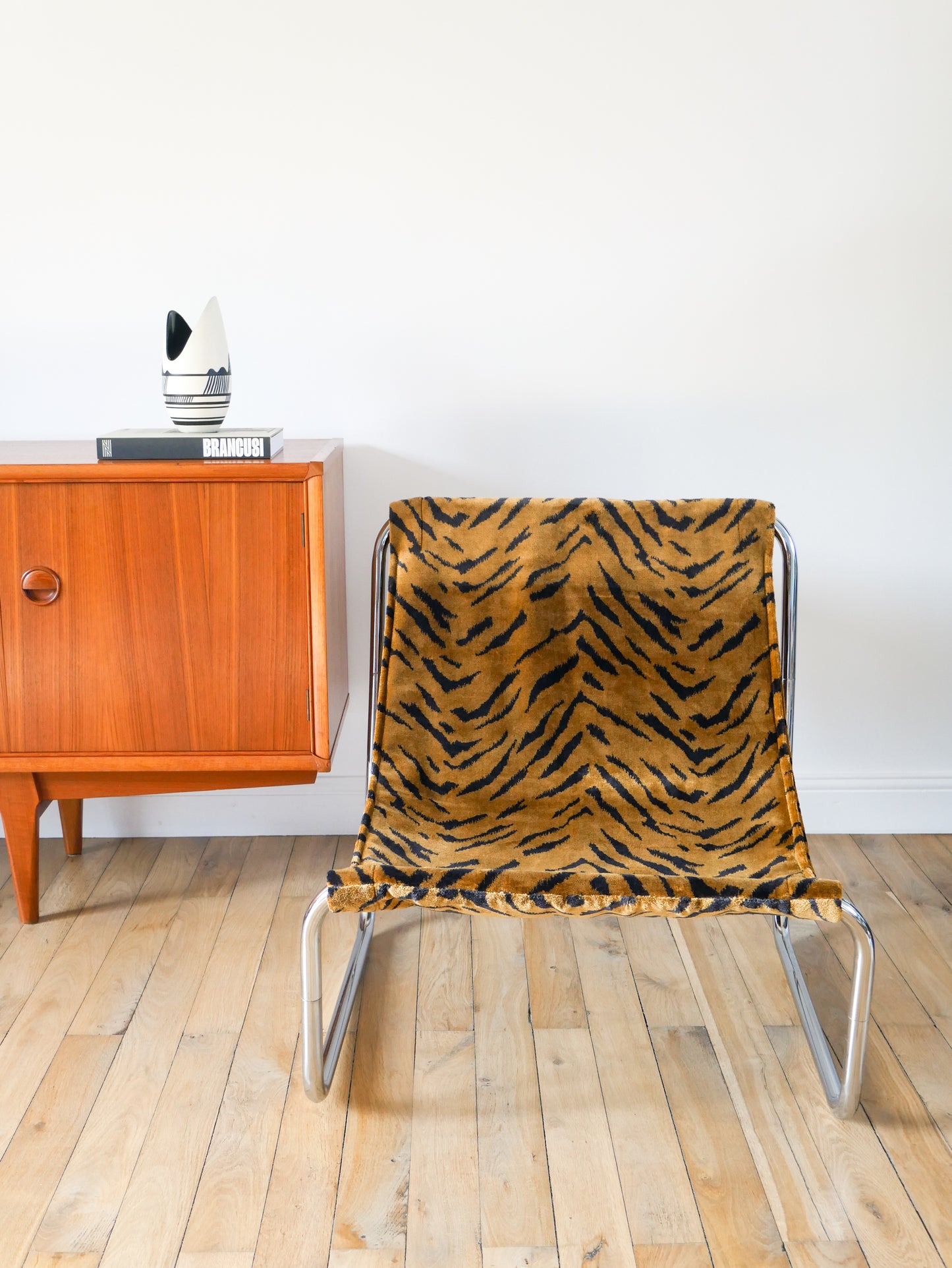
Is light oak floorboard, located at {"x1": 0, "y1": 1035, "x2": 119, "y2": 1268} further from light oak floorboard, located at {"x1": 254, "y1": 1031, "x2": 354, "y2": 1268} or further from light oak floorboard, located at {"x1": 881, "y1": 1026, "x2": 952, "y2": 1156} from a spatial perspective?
light oak floorboard, located at {"x1": 881, "y1": 1026, "x2": 952, "y2": 1156}

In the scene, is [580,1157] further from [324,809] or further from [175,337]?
[175,337]

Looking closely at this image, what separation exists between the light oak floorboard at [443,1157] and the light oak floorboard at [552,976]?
139mm

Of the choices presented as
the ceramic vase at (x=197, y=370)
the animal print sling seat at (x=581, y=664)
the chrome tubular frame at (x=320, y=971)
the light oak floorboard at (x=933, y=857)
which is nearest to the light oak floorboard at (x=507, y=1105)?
the chrome tubular frame at (x=320, y=971)

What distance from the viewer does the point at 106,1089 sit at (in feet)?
5.20

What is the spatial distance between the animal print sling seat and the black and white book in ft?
0.87

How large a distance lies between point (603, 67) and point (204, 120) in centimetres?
80

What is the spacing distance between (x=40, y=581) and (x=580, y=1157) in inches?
49.6

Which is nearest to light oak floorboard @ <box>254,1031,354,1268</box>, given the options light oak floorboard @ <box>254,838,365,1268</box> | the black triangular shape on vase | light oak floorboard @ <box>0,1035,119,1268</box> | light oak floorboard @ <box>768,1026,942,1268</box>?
light oak floorboard @ <box>254,838,365,1268</box>

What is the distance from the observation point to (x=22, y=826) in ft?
6.49

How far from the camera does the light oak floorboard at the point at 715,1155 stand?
4.29 ft

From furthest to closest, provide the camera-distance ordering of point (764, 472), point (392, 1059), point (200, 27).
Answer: point (764, 472)
point (200, 27)
point (392, 1059)

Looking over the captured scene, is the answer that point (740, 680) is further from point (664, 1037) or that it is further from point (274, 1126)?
point (274, 1126)

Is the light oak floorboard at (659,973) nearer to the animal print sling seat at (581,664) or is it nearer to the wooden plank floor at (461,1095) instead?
the wooden plank floor at (461,1095)

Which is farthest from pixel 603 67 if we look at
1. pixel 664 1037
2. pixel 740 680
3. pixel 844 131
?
pixel 664 1037
